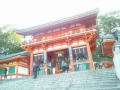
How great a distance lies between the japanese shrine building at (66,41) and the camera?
13.0 m

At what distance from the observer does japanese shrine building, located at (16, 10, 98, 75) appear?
42.8 ft

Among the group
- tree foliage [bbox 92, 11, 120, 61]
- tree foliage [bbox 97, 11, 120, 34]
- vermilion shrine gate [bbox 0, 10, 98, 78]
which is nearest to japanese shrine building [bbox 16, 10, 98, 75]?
vermilion shrine gate [bbox 0, 10, 98, 78]

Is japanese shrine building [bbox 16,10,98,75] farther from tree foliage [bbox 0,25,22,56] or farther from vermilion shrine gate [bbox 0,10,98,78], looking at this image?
tree foliage [bbox 0,25,22,56]

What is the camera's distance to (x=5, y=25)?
2891 cm

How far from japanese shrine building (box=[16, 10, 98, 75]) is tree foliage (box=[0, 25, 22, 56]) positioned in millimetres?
11816

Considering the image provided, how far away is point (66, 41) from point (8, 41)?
59.6ft

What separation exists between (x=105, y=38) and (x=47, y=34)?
32.2 feet

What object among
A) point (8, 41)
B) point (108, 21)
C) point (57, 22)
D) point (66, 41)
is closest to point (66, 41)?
point (66, 41)

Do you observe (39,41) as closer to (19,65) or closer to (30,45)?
(30,45)

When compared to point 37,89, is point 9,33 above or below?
above

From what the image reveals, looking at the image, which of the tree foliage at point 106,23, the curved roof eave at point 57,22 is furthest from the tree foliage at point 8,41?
the tree foliage at point 106,23

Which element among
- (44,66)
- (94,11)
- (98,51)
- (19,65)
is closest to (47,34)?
(44,66)

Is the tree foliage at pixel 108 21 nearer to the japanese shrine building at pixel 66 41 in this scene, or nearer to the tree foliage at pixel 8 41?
the japanese shrine building at pixel 66 41

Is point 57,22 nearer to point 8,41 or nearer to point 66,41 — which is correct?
point 66,41
